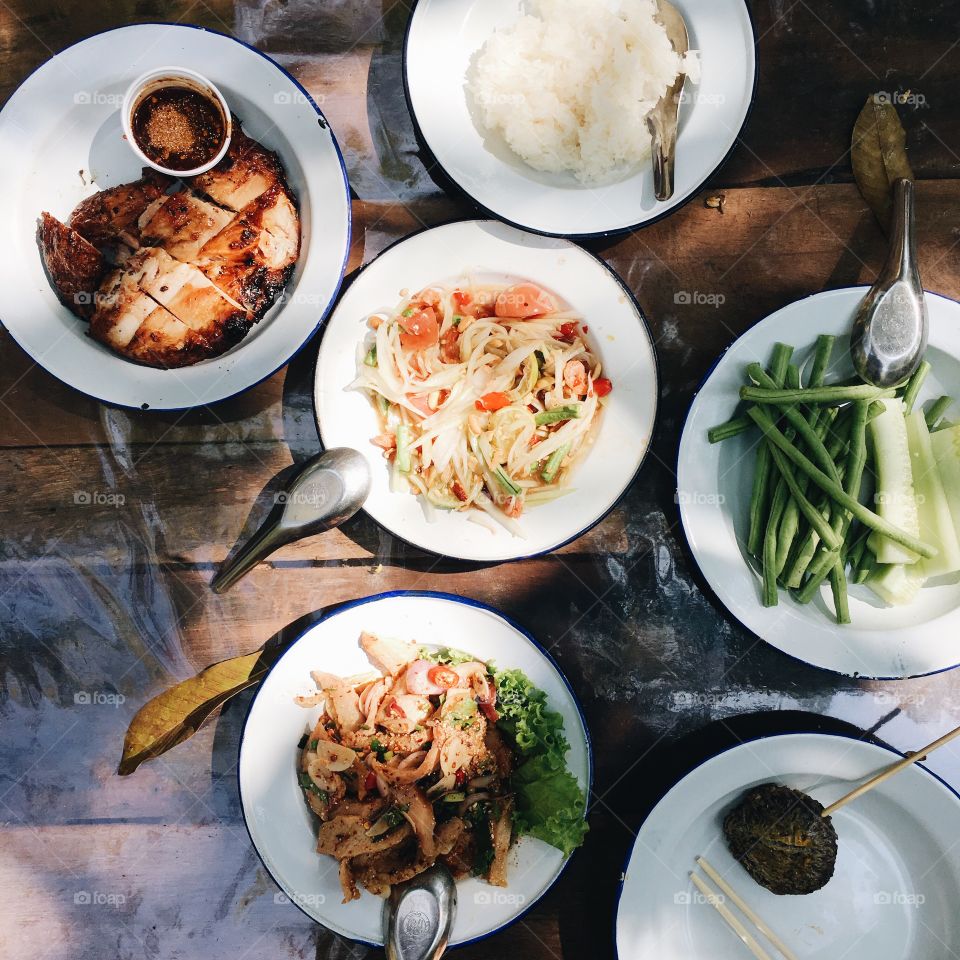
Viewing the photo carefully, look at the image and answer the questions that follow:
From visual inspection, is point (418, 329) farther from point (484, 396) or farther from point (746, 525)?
point (746, 525)

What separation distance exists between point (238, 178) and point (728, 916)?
287 centimetres

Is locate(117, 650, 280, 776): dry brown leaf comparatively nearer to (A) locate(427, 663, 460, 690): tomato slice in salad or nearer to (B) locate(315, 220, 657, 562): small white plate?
(A) locate(427, 663, 460, 690): tomato slice in salad

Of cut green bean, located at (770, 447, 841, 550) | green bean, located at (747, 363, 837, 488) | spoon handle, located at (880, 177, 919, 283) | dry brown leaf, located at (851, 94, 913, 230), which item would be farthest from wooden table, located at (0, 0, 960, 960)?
cut green bean, located at (770, 447, 841, 550)

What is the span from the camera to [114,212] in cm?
229

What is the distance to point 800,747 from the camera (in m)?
2.30

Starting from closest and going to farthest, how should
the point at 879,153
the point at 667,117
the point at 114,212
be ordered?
the point at 667,117 → the point at 114,212 → the point at 879,153

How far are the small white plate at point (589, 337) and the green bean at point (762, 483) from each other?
392 mm

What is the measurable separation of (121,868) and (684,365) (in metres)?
2.67

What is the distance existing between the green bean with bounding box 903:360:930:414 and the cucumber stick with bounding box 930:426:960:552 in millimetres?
136

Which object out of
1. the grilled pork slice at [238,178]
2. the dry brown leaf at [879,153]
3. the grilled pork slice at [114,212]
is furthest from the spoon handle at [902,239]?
the grilled pork slice at [114,212]

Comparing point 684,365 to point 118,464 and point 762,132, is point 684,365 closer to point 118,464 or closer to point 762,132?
point 762,132

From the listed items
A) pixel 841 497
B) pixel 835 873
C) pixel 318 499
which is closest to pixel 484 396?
pixel 318 499

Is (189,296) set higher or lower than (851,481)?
higher

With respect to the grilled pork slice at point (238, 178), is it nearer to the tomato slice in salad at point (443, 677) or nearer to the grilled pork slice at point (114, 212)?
the grilled pork slice at point (114, 212)
